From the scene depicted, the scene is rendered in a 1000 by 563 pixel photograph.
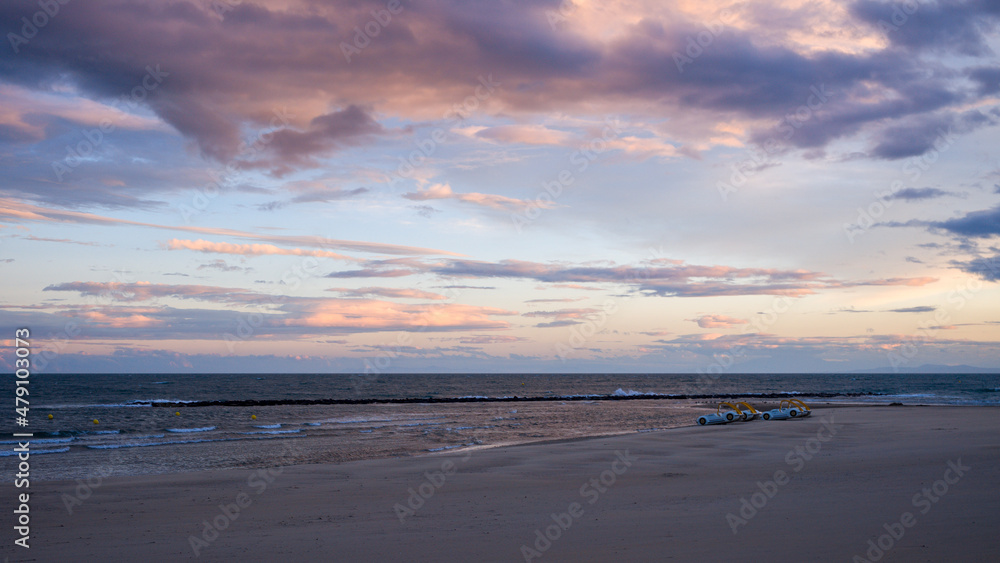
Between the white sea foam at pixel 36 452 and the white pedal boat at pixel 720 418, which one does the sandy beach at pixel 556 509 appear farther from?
the white pedal boat at pixel 720 418

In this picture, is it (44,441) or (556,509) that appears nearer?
(556,509)

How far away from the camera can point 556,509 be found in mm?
12266

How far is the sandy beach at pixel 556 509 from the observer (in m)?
9.17

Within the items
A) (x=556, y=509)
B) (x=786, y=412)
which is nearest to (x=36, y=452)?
(x=556, y=509)

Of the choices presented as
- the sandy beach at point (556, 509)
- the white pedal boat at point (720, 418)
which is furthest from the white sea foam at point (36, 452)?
the white pedal boat at point (720, 418)

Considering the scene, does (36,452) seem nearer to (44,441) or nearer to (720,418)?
(44,441)

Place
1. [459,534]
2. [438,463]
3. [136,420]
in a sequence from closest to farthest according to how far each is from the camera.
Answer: [459,534]
[438,463]
[136,420]

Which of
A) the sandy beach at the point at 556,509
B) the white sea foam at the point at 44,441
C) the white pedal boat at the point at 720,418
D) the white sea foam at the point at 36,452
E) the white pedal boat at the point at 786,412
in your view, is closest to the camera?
the sandy beach at the point at 556,509

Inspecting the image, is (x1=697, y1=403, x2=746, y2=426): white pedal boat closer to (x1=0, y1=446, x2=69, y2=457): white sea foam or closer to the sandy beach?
the sandy beach

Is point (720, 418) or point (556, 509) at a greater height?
point (556, 509)

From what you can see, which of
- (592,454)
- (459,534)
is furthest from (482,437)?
(459,534)

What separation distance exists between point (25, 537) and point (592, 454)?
15510 mm

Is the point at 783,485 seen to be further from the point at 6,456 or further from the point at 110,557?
the point at 6,456

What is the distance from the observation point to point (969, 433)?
24.6 metres
